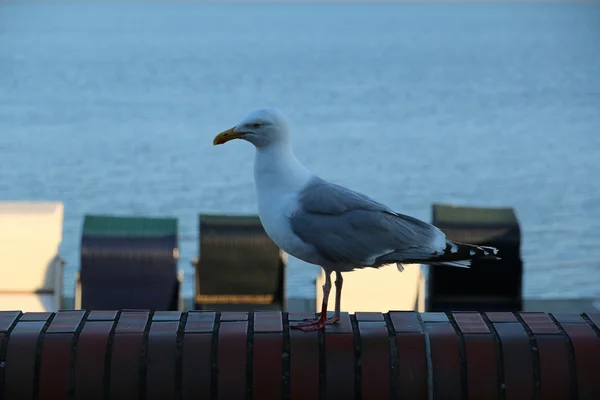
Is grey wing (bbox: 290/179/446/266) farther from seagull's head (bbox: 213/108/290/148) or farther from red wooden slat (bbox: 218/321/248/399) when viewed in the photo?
red wooden slat (bbox: 218/321/248/399)

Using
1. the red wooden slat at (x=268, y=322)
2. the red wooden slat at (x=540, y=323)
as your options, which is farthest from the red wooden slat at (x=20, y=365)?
the red wooden slat at (x=540, y=323)

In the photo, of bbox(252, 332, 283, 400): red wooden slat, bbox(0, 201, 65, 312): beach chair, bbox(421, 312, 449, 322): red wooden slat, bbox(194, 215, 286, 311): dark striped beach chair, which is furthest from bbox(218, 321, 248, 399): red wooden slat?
bbox(194, 215, 286, 311): dark striped beach chair

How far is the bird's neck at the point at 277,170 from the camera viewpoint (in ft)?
12.1

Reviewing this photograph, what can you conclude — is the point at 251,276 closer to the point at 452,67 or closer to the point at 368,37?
the point at 452,67

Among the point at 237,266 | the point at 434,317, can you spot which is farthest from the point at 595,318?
the point at 237,266

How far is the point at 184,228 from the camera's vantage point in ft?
40.4

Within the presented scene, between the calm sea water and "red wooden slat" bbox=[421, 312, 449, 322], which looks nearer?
"red wooden slat" bbox=[421, 312, 449, 322]

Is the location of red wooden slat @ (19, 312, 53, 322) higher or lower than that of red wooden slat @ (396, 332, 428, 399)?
higher

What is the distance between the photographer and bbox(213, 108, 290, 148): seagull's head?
3.68 m

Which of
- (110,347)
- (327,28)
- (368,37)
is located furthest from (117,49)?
(110,347)

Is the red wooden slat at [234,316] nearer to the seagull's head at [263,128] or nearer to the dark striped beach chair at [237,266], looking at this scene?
the seagull's head at [263,128]

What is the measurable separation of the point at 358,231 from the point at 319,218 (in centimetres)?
13

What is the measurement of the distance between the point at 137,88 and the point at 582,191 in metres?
16.3

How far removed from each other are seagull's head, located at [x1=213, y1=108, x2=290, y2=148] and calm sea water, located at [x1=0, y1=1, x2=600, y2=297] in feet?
20.1
